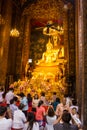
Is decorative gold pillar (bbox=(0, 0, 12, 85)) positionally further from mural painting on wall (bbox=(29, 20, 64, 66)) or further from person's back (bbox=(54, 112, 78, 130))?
person's back (bbox=(54, 112, 78, 130))

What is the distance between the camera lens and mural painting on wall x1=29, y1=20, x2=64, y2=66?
2041cm

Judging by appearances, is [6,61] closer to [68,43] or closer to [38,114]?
[68,43]

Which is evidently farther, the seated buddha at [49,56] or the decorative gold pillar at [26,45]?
the seated buddha at [49,56]

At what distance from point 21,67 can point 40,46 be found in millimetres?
4571

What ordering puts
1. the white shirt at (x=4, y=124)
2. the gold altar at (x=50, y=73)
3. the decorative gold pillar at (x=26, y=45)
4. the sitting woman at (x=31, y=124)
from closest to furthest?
the white shirt at (x=4, y=124)
the sitting woman at (x=31, y=124)
the gold altar at (x=50, y=73)
the decorative gold pillar at (x=26, y=45)

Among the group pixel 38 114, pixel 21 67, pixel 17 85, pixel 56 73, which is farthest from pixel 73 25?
pixel 38 114

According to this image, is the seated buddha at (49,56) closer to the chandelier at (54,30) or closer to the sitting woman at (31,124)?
the chandelier at (54,30)

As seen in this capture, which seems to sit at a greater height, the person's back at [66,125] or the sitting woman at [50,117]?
the person's back at [66,125]

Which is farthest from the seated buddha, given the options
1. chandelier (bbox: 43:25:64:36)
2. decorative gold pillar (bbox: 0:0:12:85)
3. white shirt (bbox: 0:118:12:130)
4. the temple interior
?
white shirt (bbox: 0:118:12:130)

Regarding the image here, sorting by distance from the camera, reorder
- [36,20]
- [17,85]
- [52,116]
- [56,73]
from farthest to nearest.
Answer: [36,20] → [56,73] → [17,85] → [52,116]

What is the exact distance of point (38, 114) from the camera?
5.87 meters

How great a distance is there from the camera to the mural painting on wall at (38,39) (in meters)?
20.4

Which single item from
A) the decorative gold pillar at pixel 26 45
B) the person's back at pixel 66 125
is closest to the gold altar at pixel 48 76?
the decorative gold pillar at pixel 26 45

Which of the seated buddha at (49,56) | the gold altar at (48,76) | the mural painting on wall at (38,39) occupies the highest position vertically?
the mural painting on wall at (38,39)
